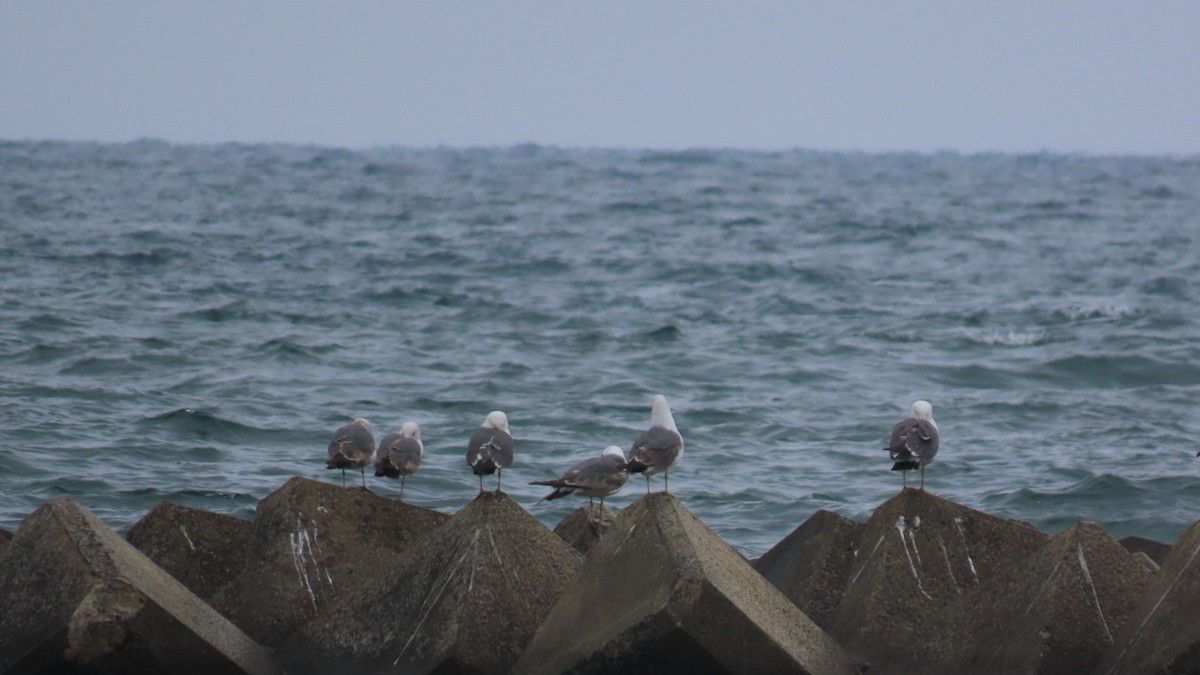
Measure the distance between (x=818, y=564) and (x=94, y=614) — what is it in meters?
3.82

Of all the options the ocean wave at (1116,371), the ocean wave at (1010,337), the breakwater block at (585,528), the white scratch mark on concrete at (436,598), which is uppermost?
the white scratch mark on concrete at (436,598)

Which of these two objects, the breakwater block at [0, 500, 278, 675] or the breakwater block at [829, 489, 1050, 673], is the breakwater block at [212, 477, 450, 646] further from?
the breakwater block at [829, 489, 1050, 673]

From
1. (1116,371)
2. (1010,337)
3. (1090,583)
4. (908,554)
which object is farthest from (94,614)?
(1010,337)

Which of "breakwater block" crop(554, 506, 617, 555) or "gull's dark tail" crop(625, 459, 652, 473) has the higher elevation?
"gull's dark tail" crop(625, 459, 652, 473)

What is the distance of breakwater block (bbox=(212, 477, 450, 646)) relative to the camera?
8062mm

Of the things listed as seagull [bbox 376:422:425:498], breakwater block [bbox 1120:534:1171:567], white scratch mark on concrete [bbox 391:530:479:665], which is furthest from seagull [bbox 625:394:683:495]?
breakwater block [bbox 1120:534:1171:567]

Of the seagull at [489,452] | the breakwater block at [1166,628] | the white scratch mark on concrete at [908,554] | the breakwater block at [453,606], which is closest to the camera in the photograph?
the breakwater block at [1166,628]

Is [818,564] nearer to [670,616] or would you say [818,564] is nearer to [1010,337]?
[670,616]

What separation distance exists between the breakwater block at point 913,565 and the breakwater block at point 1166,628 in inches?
31.7

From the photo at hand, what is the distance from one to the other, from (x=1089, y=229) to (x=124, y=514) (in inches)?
1432

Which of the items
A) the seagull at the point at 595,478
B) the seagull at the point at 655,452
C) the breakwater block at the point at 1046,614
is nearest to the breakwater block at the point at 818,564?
the seagull at the point at 655,452

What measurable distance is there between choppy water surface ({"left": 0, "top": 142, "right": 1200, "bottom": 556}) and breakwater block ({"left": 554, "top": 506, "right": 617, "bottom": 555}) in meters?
3.08

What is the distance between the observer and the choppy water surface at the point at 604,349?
14.3 metres

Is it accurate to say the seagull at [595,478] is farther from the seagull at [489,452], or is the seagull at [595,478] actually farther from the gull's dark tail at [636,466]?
the seagull at [489,452]
